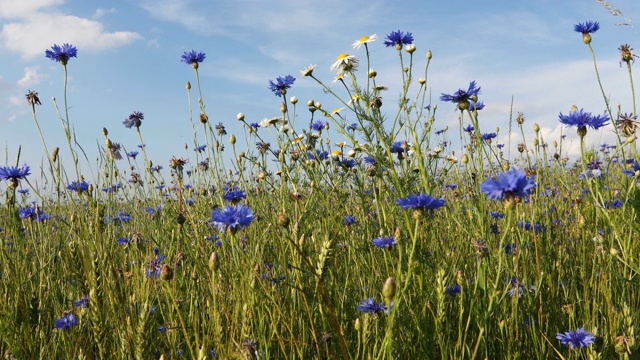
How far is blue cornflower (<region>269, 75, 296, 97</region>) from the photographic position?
11.7ft

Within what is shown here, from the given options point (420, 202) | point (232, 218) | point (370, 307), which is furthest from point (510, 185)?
point (232, 218)

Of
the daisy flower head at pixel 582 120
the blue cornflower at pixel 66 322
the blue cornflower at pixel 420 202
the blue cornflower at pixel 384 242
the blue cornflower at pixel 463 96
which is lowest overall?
the blue cornflower at pixel 66 322

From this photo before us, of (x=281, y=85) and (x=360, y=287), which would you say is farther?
(x=281, y=85)

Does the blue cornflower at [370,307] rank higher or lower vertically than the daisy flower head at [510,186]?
lower

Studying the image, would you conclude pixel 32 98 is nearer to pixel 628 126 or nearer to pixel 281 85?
pixel 281 85

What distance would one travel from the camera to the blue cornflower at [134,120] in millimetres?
3877

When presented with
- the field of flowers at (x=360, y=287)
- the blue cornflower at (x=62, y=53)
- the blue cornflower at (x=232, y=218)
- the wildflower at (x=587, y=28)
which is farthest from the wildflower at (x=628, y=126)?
the blue cornflower at (x=62, y=53)

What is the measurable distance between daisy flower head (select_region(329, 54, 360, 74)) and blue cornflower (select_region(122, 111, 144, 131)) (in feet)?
5.43

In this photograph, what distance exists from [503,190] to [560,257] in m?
1.34

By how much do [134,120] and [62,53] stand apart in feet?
3.23

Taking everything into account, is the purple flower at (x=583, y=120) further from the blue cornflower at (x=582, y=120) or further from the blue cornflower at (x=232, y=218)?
the blue cornflower at (x=232, y=218)

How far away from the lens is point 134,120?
3900 millimetres

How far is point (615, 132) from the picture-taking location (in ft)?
7.57

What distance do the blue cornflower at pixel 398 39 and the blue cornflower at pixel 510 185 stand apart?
6.56 feet
